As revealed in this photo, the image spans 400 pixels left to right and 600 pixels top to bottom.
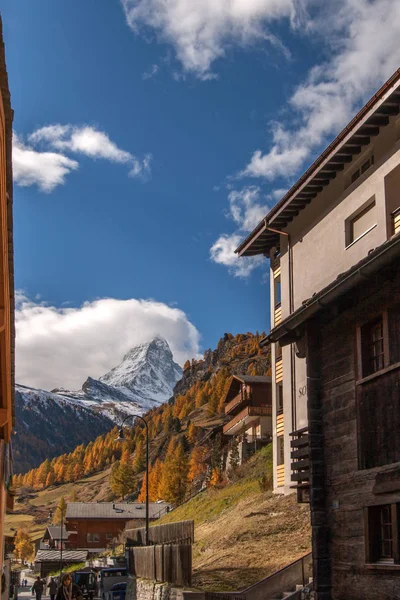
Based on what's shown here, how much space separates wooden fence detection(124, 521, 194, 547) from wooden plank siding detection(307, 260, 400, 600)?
1200 centimetres

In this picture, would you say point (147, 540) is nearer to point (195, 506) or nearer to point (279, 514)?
point (279, 514)

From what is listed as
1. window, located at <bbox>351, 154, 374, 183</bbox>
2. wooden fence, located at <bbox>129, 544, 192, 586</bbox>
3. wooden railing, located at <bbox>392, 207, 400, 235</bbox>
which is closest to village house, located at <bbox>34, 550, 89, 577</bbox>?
wooden fence, located at <bbox>129, 544, 192, 586</bbox>

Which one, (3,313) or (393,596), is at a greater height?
(3,313)

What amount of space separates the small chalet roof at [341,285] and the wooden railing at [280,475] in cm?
1824

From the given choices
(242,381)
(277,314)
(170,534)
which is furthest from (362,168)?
(242,381)

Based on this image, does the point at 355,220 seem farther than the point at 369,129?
Yes

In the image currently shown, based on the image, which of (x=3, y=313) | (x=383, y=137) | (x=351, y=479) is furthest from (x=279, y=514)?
(x=3, y=313)

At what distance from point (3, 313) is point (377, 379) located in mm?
6763

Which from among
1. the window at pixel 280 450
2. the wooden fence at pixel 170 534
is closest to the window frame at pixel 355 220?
the window at pixel 280 450

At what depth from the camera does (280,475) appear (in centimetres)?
3500

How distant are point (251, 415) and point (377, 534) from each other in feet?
142

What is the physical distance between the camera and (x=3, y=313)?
1394cm

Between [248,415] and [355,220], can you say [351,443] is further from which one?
[248,415]

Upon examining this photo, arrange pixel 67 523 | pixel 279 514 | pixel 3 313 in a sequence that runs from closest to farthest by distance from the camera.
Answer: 1. pixel 3 313
2. pixel 279 514
3. pixel 67 523
